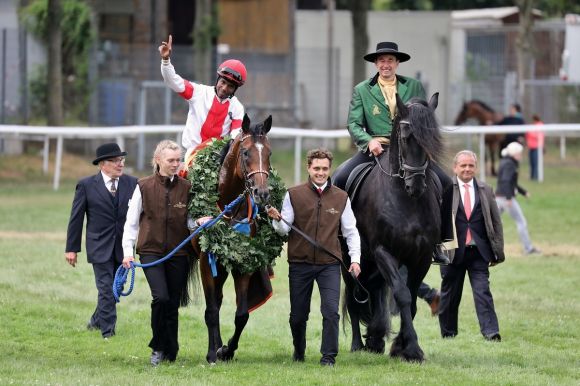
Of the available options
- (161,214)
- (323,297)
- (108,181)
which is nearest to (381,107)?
(323,297)

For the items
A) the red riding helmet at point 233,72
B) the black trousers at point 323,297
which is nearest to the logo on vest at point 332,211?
the black trousers at point 323,297

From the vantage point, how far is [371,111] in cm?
1177

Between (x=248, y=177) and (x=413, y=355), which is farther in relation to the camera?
(x=413, y=355)

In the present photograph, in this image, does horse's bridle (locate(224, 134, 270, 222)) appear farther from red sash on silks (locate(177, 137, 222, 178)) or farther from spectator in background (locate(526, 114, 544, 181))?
Answer: spectator in background (locate(526, 114, 544, 181))

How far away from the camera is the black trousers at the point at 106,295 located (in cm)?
1249

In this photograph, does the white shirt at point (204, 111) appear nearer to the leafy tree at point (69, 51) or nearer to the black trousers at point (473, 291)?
the black trousers at point (473, 291)

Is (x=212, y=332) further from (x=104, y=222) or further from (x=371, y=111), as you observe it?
(x=371, y=111)

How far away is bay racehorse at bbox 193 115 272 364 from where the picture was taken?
33.0 feet

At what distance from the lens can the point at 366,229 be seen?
11.4m

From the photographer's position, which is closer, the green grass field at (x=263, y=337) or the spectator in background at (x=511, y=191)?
the green grass field at (x=263, y=337)

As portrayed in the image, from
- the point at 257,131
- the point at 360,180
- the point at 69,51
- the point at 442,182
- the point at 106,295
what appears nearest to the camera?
the point at 257,131

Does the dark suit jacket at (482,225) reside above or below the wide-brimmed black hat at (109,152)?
below

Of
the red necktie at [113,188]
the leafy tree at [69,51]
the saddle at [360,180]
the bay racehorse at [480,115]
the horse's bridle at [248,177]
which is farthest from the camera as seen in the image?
the leafy tree at [69,51]

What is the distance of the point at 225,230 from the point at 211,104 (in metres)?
1.29
